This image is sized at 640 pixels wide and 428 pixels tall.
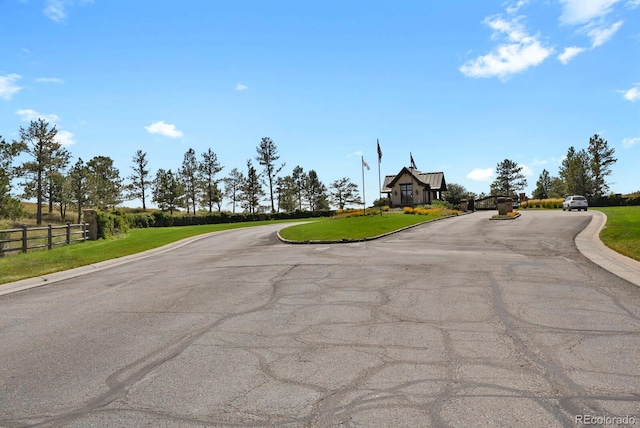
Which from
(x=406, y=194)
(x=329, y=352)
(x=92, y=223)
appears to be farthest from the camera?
(x=406, y=194)

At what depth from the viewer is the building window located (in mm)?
61406

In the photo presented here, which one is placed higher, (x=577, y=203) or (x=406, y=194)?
(x=406, y=194)

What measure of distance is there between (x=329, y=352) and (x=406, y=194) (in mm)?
58155

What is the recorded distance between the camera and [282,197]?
85.2 metres

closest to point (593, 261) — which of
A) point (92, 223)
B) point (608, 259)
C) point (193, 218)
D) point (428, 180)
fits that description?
point (608, 259)

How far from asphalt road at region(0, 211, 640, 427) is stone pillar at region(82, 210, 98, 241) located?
1925 centimetres

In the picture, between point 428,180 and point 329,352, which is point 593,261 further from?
point 428,180

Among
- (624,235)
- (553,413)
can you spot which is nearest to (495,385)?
(553,413)

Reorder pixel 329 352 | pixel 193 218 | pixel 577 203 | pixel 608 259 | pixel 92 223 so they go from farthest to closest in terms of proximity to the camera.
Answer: pixel 193 218
pixel 577 203
pixel 92 223
pixel 608 259
pixel 329 352

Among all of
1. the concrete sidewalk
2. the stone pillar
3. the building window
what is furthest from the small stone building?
the concrete sidewalk

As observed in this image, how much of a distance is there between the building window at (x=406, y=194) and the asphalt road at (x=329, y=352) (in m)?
51.4

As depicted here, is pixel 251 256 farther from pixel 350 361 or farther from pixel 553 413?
pixel 553 413

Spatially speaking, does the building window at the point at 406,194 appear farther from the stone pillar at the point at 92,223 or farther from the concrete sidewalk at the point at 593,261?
the stone pillar at the point at 92,223

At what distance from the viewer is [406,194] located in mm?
61812
